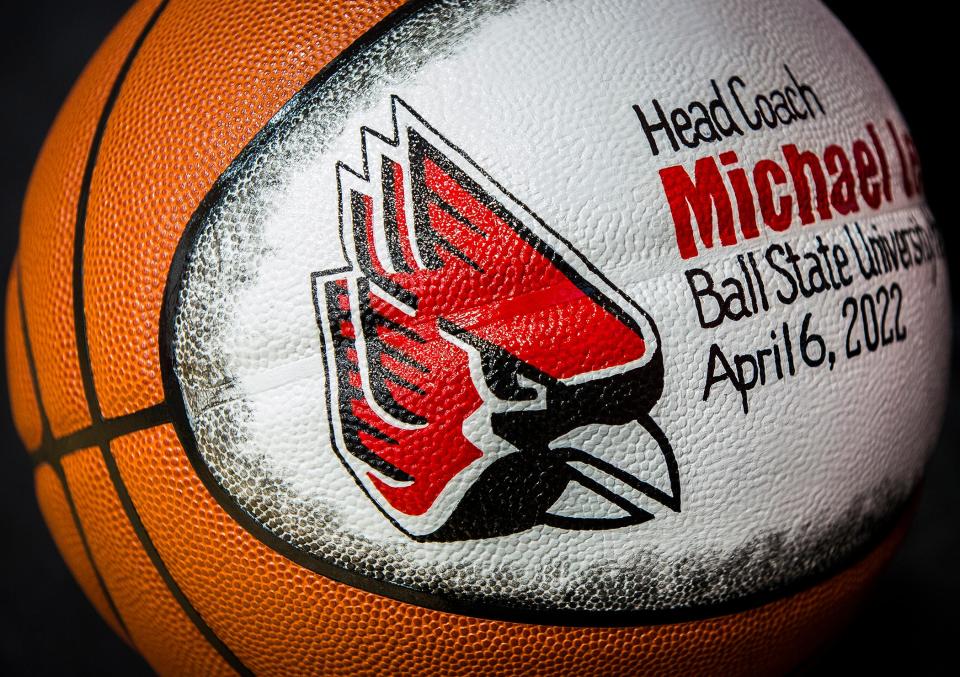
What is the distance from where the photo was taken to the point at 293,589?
70 cm

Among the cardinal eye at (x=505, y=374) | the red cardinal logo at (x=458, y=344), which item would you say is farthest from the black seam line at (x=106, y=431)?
the cardinal eye at (x=505, y=374)

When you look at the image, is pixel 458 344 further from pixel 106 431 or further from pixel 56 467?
pixel 56 467

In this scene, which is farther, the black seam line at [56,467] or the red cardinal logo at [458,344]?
the black seam line at [56,467]

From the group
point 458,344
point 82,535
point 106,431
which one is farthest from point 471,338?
point 82,535

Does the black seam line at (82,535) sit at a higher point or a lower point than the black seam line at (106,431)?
lower

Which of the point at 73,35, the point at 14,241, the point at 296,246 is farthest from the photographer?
the point at 73,35

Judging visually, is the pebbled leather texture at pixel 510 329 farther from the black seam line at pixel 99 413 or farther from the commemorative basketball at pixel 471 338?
the black seam line at pixel 99 413

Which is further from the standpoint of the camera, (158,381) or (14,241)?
(14,241)

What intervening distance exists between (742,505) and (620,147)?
0.32 metres

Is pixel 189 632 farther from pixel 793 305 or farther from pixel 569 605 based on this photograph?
pixel 793 305

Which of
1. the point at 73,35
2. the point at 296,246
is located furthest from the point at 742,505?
the point at 73,35

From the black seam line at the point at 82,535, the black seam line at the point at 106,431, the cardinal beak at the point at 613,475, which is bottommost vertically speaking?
the cardinal beak at the point at 613,475

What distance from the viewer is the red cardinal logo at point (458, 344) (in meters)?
0.66

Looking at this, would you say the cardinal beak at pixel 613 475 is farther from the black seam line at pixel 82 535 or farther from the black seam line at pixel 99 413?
the black seam line at pixel 82 535
